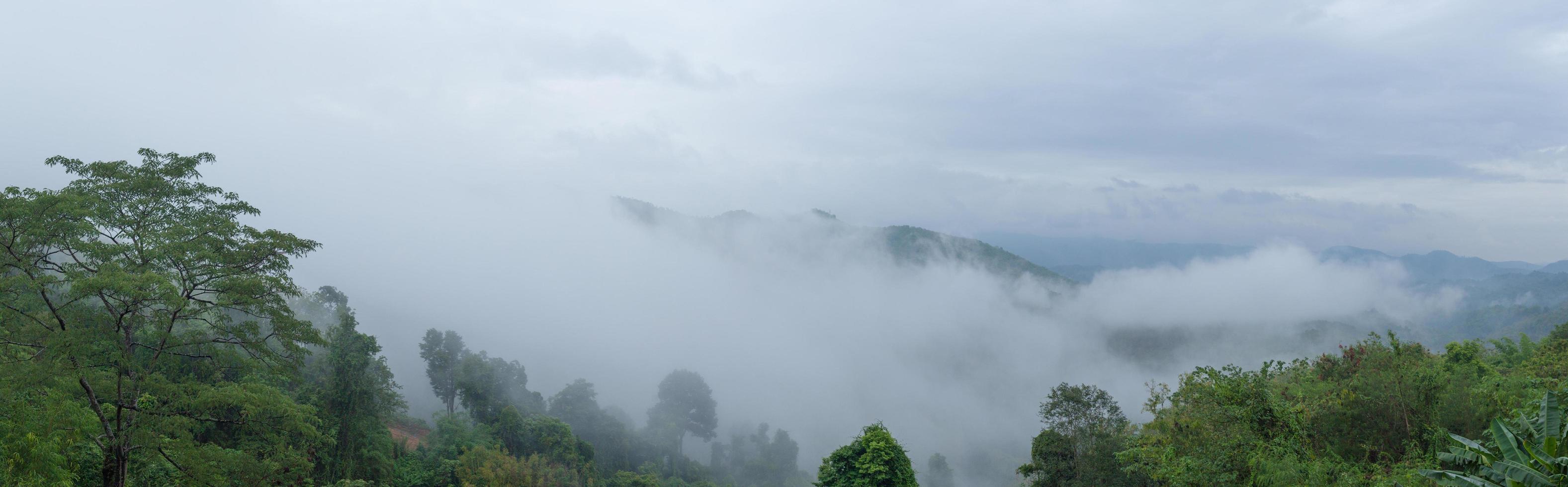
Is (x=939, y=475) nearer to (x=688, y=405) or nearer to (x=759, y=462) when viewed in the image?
(x=759, y=462)

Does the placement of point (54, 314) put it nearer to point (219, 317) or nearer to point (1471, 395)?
point (219, 317)

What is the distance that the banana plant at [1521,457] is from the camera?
10625 millimetres

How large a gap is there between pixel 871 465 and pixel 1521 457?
16518mm

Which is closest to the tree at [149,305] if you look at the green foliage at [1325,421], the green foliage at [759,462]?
the green foliage at [1325,421]

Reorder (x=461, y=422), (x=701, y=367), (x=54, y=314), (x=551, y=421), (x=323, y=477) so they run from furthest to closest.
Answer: (x=701, y=367), (x=551, y=421), (x=461, y=422), (x=323, y=477), (x=54, y=314)

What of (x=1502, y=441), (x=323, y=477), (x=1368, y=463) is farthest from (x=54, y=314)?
(x=1368, y=463)

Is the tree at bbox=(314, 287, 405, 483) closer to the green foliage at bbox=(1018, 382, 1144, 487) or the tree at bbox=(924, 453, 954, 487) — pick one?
the green foliage at bbox=(1018, 382, 1144, 487)

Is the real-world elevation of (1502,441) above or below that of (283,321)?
below

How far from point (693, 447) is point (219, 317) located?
9220cm

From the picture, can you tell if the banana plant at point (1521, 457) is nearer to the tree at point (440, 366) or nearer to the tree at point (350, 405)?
the tree at point (350, 405)

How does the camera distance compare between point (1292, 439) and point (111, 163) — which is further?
point (111, 163)

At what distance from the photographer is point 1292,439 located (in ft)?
54.5

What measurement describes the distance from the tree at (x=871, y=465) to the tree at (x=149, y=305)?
16.3m

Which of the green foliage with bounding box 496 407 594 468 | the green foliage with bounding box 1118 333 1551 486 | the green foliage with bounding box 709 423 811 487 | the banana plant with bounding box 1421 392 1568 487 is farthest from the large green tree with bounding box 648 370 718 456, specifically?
the banana plant with bounding box 1421 392 1568 487
